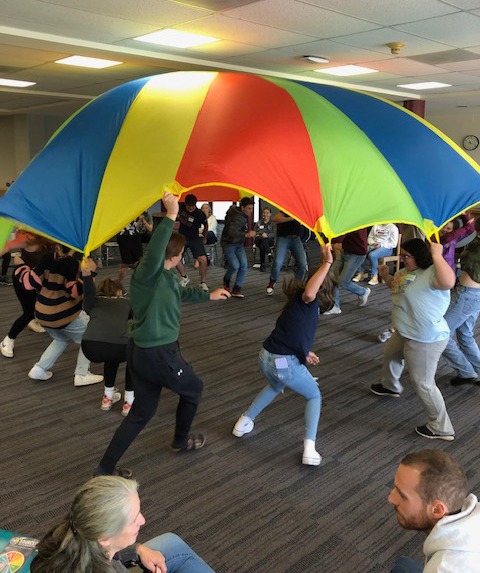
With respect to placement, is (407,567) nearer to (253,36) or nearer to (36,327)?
(253,36)

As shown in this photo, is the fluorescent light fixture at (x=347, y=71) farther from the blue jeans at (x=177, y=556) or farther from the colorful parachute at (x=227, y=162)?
the blue jeans at (x=177, y=556)

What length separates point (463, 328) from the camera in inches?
182

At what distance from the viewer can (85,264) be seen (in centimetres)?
266

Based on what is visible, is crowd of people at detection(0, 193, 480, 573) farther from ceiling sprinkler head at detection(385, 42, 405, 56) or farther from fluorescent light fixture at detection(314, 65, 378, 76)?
fluorescent light fixture at detection(314, 65, 378, 76)

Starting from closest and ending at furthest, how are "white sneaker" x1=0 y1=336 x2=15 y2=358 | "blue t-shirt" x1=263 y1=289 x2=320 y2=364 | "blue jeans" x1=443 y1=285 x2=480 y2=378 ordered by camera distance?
"blue t-shirt" x1=263 y1=289 x2=320 y2=364, "blue jeans" x1=443 y1=285 x2=480 y2=378, "white sneaker" x1=0 y1=336 x2=15 y2=358

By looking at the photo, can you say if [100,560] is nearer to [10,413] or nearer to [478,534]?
[478,534]

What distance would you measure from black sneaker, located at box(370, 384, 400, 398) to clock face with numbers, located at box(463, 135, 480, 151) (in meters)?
9.06

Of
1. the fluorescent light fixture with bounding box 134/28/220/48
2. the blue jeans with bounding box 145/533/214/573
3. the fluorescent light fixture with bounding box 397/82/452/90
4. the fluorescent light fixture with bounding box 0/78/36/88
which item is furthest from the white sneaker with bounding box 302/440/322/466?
the fluorescent light fixture with bounding box 0/78/36/88

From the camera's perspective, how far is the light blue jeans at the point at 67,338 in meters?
4.39

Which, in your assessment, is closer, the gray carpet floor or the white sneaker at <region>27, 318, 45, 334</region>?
the gray carpet floor

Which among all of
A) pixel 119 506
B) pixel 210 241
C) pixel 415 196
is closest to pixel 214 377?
pixel 415 196

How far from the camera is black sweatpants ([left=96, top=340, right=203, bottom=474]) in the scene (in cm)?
298

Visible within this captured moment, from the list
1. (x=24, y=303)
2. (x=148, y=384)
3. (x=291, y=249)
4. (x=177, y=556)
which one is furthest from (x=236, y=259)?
(x=177, y=556)

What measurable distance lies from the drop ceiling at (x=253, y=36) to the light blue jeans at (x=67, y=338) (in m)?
2.49
